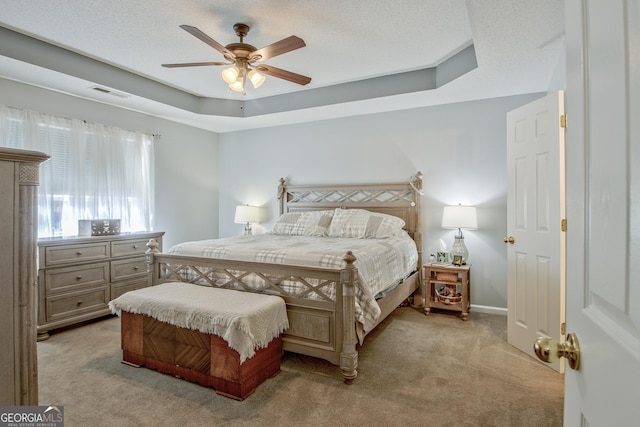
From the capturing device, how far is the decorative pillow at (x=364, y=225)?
4016mm

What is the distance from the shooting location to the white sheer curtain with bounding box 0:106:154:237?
11.7 ft

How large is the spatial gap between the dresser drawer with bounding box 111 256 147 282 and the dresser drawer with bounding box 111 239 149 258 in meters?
0.07

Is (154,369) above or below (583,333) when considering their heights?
below

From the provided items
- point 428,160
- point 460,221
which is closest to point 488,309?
point 460,221

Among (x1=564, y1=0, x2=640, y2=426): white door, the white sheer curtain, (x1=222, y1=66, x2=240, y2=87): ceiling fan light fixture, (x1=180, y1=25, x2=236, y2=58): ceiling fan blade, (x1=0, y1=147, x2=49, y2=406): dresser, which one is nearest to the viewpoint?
(x1=564, y1=0, x2=640, y2=426): white door

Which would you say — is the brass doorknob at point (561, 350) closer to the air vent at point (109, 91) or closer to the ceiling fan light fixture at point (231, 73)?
the ceiling fan light fixture at point (231, 73)

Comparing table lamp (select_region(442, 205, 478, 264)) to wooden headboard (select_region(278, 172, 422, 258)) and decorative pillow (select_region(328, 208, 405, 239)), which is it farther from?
decorative pillow (select_region(328, 208, 405, 239))

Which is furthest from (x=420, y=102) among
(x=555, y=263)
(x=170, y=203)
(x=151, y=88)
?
(x=170, y=203)

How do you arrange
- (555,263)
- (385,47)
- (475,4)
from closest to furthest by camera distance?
(475,4)
(555,263)
(385,47)

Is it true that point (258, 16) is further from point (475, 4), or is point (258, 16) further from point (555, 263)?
point (555, 263)

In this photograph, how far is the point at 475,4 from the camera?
7.08ft

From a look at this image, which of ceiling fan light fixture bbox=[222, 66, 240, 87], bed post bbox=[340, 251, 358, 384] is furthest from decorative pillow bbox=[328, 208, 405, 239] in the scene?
ceiling fan light fixture bbox=[222, 66, 240, 87]

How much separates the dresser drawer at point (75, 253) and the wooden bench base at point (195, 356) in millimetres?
1334

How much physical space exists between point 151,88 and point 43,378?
317cm
